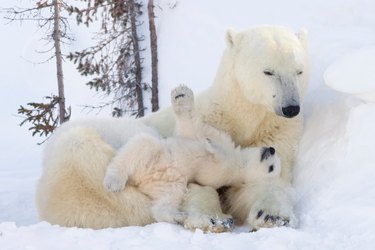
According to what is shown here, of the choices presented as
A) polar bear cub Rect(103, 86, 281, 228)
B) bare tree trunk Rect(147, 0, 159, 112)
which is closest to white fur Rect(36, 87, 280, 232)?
polar bear cub Rect(103, 86, 281, 228)

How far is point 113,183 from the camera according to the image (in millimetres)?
3721

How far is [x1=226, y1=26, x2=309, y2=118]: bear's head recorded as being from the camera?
399cm

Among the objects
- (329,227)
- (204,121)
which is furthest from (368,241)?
(204,121)

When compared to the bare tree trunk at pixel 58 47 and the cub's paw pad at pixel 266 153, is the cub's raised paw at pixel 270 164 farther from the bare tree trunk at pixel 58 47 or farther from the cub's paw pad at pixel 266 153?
the bare tree trunk at pixel 58 47

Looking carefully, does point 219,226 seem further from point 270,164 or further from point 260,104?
point 260,104

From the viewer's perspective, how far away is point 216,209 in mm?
3863

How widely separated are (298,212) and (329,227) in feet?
2.28

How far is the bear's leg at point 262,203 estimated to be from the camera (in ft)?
11.6

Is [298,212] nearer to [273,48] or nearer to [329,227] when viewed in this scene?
[329,227]

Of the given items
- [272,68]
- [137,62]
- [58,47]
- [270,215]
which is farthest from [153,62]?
[270,215]

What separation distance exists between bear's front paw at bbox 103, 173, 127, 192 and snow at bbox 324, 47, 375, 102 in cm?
161

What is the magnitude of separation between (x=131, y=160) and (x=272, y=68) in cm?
122

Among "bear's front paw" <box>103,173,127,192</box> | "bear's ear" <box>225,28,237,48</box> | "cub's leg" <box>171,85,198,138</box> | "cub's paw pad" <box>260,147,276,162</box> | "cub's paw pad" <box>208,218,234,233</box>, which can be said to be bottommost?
"cub's paw pad" <box>208,218,234,233</box>

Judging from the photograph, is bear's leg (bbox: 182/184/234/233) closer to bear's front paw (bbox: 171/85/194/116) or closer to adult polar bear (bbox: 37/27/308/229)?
adult polar bear (bbox: 37/27/308/229)
